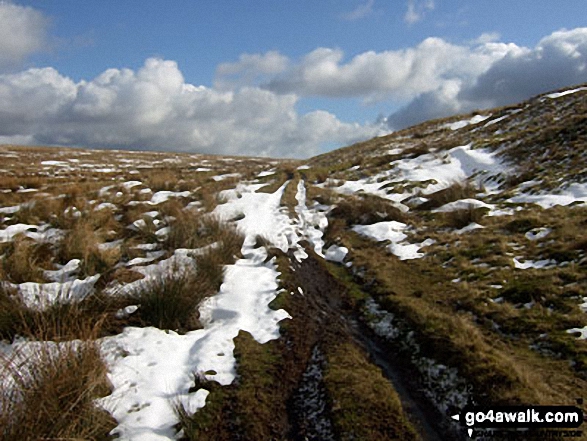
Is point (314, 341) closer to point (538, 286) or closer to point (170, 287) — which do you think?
point (170, 287)

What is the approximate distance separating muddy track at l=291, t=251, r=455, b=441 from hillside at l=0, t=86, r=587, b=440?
3 centimetres

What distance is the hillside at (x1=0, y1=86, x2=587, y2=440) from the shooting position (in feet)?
12.1

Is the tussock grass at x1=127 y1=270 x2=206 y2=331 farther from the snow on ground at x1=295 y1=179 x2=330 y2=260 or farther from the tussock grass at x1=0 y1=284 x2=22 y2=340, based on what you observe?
the snow on ground at x1=295 y1=179 x2=330 y2=260

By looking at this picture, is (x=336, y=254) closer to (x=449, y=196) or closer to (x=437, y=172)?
(x=449, y=196)

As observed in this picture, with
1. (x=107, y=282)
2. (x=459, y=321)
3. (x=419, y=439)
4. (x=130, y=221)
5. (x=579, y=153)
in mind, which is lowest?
(x=419, y=439)

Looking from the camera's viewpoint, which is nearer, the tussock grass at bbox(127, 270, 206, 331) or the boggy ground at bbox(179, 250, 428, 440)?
the boggy ground at bbox(179, 250, 428, 440)

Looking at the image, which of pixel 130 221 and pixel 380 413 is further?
pixel 130 221

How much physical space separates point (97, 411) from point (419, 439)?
3.10 meters

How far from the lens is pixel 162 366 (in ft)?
14.7

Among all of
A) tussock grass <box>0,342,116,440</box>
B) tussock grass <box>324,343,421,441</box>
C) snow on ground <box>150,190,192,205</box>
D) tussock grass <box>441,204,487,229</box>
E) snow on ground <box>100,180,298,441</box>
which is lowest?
tussock grass <box>324,343,421,441</box>

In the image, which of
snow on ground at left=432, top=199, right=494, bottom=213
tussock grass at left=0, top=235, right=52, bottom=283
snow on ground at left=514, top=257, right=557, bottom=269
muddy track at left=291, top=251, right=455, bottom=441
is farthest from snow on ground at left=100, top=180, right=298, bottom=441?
snow on ground at left=432, top=199, right=494, bottom=213

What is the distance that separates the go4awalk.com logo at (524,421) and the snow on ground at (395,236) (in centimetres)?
535

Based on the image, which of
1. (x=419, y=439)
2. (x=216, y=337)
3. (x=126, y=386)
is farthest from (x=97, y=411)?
(x=419, y=439)

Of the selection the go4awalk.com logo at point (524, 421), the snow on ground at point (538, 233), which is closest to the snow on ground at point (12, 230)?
the go4awalk.com logo at point (524, 421)
